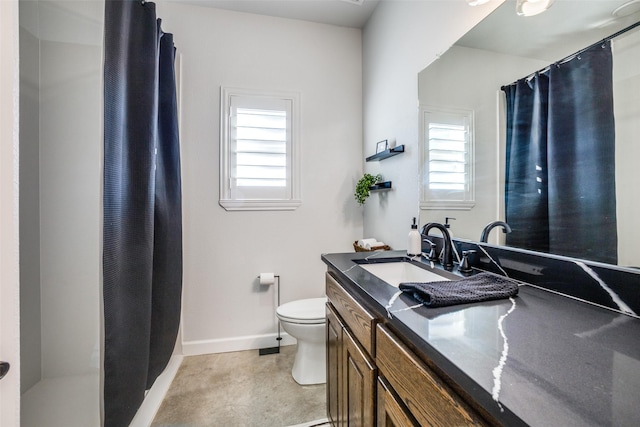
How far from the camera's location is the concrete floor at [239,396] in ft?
5.00

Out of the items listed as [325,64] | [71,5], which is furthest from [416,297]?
[325,64]

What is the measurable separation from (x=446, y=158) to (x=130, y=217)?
157cm

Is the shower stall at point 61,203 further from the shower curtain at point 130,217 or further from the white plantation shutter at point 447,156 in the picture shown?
the white plantation shutter at point 447,156

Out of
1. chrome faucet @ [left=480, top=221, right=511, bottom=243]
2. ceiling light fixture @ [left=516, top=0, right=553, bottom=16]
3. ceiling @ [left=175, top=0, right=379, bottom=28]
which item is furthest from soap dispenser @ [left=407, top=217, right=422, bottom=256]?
ceiling @ [left=175, top=0, right=379, bottom=28]

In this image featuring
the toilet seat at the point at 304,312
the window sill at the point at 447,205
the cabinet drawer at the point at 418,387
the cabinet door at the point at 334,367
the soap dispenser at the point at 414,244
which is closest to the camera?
the cabinet drawer at the point at 418,387

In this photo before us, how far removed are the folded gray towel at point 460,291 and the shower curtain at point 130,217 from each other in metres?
1.12

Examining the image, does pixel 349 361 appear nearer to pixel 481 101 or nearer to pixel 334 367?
pixel 334 367

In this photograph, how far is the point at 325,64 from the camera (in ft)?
8.02

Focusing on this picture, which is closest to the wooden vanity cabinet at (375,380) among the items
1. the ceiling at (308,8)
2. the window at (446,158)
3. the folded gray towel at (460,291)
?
the folded gray towel at (460,291)

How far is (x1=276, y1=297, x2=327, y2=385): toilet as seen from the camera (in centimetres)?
174

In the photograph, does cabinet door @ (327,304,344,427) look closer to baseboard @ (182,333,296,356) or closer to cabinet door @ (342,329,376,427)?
cabinet door @ (342,329,376,427)

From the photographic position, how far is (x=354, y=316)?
102 cm

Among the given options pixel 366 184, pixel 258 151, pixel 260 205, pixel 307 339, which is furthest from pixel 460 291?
pixel 258 151
